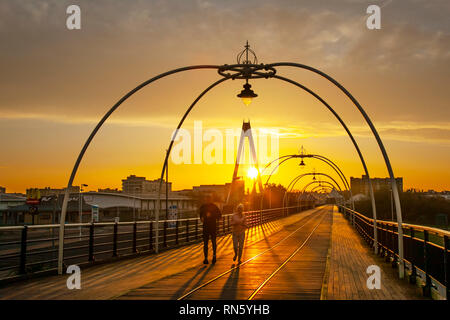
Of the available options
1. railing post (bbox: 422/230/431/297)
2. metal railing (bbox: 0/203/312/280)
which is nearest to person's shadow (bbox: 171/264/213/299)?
metal railing (bbox: 0/203/312/280)

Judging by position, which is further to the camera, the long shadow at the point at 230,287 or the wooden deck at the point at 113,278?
the wooden deck at the point at 113,278

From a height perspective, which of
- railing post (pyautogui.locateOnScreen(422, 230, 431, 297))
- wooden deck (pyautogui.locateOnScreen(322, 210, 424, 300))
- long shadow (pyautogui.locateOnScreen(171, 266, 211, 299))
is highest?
railing post (pyautogui.locateOnScreen(422, 230, 431, 297))

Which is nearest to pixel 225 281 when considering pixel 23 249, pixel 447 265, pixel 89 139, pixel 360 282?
pixel 360 282

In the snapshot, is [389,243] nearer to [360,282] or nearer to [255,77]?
[360,282]

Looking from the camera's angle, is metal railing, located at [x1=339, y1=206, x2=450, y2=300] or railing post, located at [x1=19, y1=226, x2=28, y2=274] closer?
metal railing, located at [x1=339, y1=206, x2=450, y2=300]

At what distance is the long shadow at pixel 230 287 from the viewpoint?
331 inches

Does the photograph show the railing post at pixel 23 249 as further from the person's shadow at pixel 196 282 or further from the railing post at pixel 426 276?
the railing post at pixel 426 276

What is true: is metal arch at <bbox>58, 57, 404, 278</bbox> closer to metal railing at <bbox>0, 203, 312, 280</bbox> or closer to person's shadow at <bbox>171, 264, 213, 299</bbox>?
metal railing at <bbox>0, 203, 312, 280</bbox>

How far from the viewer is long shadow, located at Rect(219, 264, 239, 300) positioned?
8406 millimetres

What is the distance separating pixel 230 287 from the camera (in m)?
9.44

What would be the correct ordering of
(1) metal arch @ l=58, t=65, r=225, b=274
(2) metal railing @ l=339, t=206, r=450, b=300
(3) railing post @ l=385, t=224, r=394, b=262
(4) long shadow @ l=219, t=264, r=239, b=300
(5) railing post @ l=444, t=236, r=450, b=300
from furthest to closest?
(3) railing post @ l=385, t=224, r=394, b=262, (1) metal arch @ l=58, t=65, r=225, b=274, (4) long shadow @ l=219, t=264, r=239, b=300, (2) metal railing @ l=339, t=206, r=450, b=300, (5) railing post @ l=444, t=236, r=450, b=300

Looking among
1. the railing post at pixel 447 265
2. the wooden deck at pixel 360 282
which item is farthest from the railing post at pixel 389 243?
the railing post at pixel 447 265

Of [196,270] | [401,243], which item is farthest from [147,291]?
[401,243]

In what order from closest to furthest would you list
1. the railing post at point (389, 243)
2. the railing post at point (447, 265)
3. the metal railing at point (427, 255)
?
the railing post at point (447, 265) → the metal railing at point (427, 255) → the railing post at point (389, 243)
